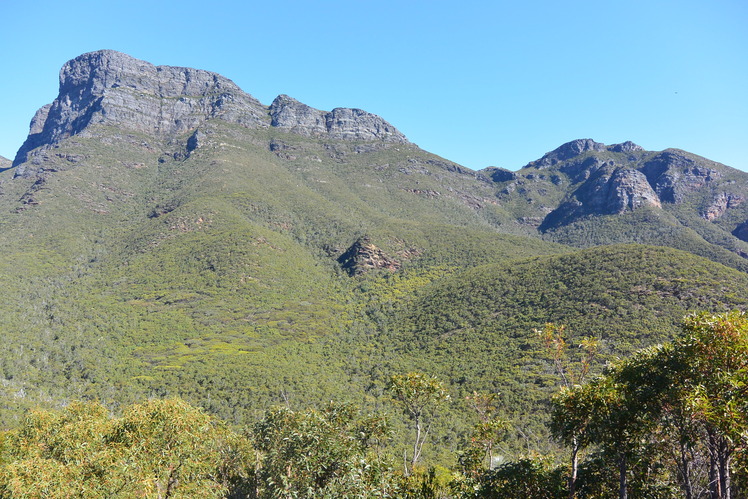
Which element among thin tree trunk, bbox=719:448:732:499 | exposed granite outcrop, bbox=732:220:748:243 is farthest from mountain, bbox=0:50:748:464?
thin tree trunk, bbox=719:448:732:499

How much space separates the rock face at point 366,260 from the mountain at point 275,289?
55cm

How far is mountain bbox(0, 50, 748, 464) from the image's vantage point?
227 feet

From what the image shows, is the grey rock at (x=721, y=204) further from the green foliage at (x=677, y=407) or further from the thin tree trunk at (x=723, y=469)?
the thin tree trunk at (x=723, y=469)

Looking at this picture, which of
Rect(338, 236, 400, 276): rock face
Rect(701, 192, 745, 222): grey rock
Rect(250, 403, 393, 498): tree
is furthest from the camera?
Rect(701, 192, 745, 222): grey rock

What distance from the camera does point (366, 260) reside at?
436ft

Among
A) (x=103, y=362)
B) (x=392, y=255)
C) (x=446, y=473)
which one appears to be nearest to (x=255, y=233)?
(x=392, y=255)

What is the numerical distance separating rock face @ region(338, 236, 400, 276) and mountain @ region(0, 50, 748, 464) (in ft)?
1.81

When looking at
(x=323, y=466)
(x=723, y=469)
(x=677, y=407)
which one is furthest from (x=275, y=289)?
(x=723, y=469)

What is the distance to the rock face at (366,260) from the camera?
132 metres

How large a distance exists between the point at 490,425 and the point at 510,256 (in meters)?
111

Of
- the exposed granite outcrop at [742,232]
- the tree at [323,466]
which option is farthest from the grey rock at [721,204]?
A: the tree at [323,466]

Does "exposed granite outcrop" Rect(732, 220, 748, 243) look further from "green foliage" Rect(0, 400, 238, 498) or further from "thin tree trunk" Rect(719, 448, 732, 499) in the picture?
"green foliage" Rect(0, 400, 238, 498)

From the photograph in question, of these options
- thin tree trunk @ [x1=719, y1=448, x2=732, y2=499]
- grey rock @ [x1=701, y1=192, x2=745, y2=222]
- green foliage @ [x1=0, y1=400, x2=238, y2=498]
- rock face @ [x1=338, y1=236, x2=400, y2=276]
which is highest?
grey rock @ [x1=701, y1=192, x2=745, y2=222]

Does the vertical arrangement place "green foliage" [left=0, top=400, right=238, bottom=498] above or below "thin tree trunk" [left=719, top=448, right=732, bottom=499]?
below
